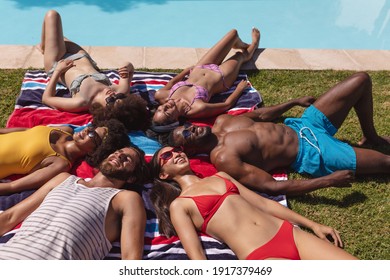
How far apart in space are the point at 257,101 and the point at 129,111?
1943 mm

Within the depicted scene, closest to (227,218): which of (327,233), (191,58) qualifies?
(327,233)

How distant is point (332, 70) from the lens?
7414 mm

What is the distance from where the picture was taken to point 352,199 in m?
4.60

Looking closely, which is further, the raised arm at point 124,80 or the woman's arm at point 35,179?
the raised arm at point 124,80

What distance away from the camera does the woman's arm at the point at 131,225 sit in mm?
3695

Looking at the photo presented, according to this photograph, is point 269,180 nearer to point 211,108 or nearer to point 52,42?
point 211,108

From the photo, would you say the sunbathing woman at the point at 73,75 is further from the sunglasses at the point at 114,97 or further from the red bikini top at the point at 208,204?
the red bikini top at the point at 208,204

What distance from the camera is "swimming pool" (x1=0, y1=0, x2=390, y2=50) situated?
10.6 m

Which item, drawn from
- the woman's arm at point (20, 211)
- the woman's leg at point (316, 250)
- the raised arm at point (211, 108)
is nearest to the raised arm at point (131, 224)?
the woman's arm at point (20, 211)

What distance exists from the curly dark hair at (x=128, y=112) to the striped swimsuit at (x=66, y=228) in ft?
5.10

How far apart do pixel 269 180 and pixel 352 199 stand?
95 centimetres

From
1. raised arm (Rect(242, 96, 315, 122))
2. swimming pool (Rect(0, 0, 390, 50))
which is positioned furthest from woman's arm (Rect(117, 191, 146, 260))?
swimming pool (Rect(0, 0, 390, 50))

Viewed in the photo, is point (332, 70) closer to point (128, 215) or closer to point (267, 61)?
point (267, 61)

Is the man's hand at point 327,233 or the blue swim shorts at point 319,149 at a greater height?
the blue swim shorts at point 319,149
